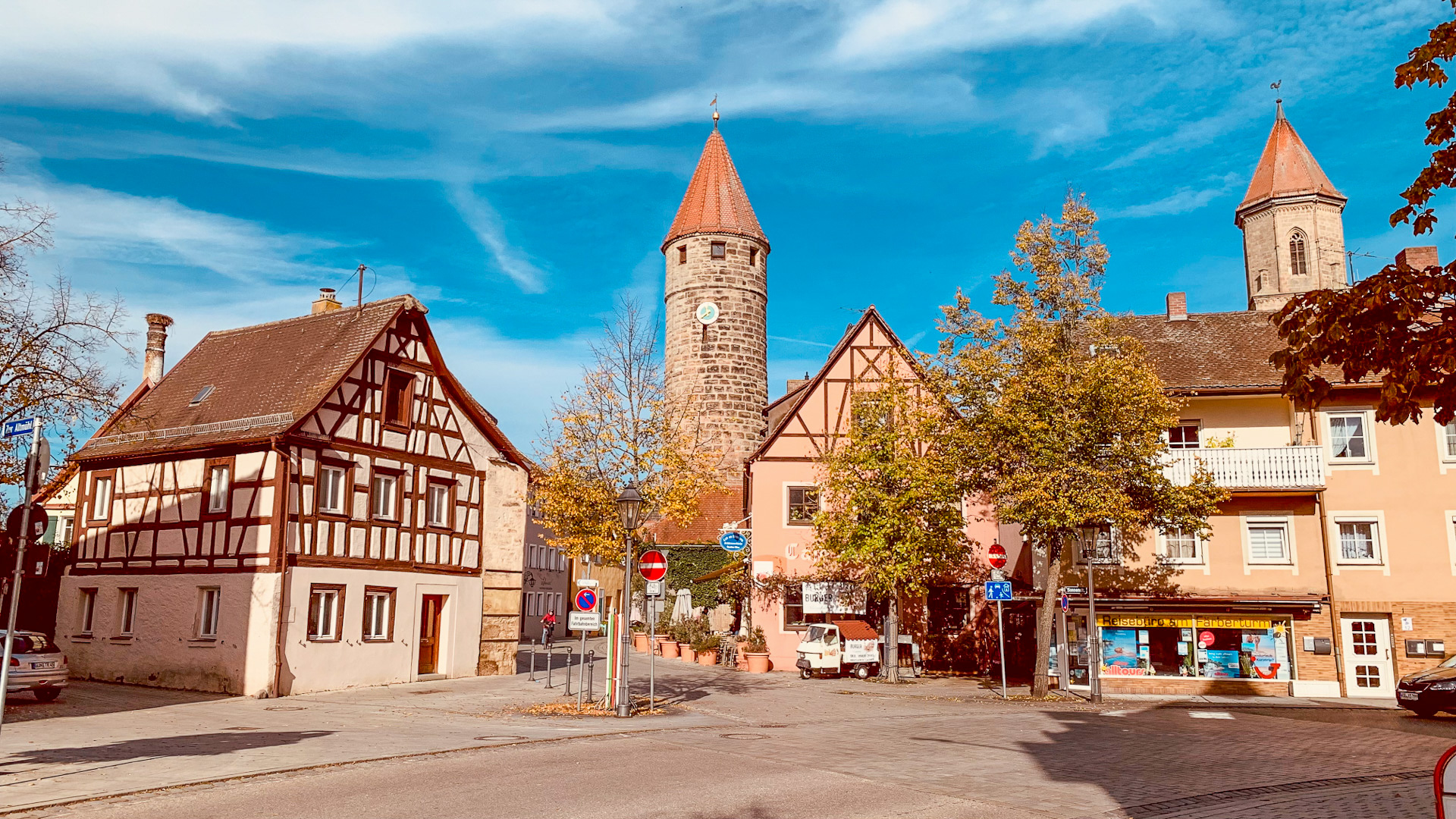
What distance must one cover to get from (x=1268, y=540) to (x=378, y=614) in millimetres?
22269

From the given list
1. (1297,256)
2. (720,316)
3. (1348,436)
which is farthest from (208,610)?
(1297,256)

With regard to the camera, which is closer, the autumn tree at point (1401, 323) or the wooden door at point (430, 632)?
the autumn tree at point (1401, 323)

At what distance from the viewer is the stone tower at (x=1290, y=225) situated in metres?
55.4

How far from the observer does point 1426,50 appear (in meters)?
7.55

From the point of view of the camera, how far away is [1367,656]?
89.4 ft

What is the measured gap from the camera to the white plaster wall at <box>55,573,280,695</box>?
22.7 metres

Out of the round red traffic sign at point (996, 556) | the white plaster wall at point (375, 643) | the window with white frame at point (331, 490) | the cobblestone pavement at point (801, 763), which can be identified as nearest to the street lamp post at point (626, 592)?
the cobblestone pavement at point (801, 763)

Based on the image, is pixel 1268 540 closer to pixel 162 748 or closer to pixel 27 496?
pixel 162 748

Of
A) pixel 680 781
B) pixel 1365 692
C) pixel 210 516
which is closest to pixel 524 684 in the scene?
pixel 210 516

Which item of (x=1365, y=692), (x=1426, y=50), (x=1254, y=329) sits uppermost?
(x=1254, y=329)

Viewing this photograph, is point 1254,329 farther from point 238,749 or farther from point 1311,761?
point 238,749

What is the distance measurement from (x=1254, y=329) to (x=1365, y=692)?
10683mm

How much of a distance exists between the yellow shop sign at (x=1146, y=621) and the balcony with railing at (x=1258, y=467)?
136 inches

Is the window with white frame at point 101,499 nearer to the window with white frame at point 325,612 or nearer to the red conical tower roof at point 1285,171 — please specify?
the window with white frame at point 325,612
